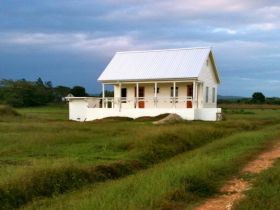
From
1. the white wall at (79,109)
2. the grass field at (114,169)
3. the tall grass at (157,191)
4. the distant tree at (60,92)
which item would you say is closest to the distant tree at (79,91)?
the distant tree at (60,92)

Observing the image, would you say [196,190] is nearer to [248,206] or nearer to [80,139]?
[248,206]

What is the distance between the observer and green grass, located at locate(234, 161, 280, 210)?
893 centimetres

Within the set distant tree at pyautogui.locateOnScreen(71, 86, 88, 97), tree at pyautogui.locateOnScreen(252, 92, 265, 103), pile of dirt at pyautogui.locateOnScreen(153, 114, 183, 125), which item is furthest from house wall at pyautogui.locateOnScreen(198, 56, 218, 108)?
tree at pyautogui.locateOnScreen(252, 92, 265, 103)

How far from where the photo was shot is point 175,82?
3825 centimetres

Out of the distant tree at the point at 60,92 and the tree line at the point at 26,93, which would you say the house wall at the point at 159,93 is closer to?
the tree line at the point at 26,93

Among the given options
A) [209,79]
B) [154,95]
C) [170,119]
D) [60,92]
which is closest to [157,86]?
[154,95]

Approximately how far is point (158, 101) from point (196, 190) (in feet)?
95.3

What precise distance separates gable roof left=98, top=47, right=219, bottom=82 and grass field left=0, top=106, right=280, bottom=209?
1602 centimetres

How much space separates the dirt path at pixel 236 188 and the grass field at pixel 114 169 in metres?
0.30

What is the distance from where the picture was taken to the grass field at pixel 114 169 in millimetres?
9883

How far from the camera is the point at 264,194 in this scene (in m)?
9.95

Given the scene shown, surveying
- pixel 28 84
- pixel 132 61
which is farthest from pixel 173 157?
pixel 28 84

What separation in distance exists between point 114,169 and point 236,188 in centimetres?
395

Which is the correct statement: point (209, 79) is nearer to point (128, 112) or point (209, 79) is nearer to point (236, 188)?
point (128, 112)
